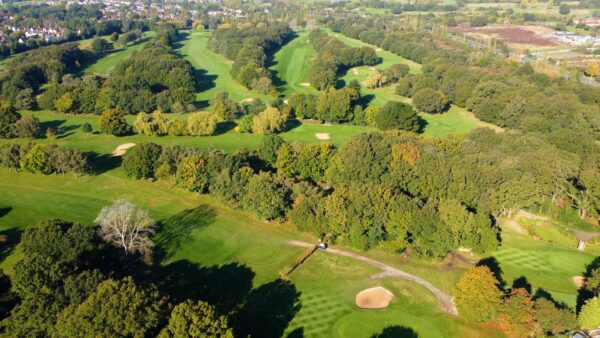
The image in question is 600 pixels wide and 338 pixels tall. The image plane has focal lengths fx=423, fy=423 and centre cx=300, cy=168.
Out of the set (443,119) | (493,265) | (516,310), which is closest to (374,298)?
(516,310)

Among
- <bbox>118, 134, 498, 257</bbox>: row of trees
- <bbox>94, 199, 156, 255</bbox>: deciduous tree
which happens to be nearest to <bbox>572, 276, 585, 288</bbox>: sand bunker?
<bbox>118, 134, 498, 257</bbox>: row of trees

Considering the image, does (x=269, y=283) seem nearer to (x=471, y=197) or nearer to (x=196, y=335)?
(x=196, y=335)

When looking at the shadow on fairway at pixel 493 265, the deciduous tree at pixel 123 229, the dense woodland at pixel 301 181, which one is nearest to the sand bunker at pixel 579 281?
the dense woodland at pixel 301 181

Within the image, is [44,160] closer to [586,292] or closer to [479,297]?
[479,297]

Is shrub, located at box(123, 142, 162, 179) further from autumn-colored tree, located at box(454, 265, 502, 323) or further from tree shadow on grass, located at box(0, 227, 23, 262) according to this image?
autumn-colored tree, located at box(454, 265, 502, 323)

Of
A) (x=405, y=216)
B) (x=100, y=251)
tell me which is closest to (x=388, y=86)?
(x=405, y=216)

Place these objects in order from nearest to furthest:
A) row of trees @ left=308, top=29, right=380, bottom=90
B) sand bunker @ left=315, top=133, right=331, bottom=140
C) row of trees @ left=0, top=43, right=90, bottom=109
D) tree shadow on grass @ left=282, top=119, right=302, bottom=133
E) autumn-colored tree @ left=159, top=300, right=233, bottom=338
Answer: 1. autumn-colored tree @ left=159, top=300, right=233, bottom=338
2. sand bunker @ left=315, top=133, right=331, bottom=140
3. tree shadow on grass @ left=282, top=119, right=302, bottom=133
4. row of trees @ left=0, top=43, right=90, bottom=109
5. row of trees @ left=308, top=29, right=380, bottom=90

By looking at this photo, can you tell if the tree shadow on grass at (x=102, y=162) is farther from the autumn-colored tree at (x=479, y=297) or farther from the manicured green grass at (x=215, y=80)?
the autumn-colored tree at (x=479, y=297)
